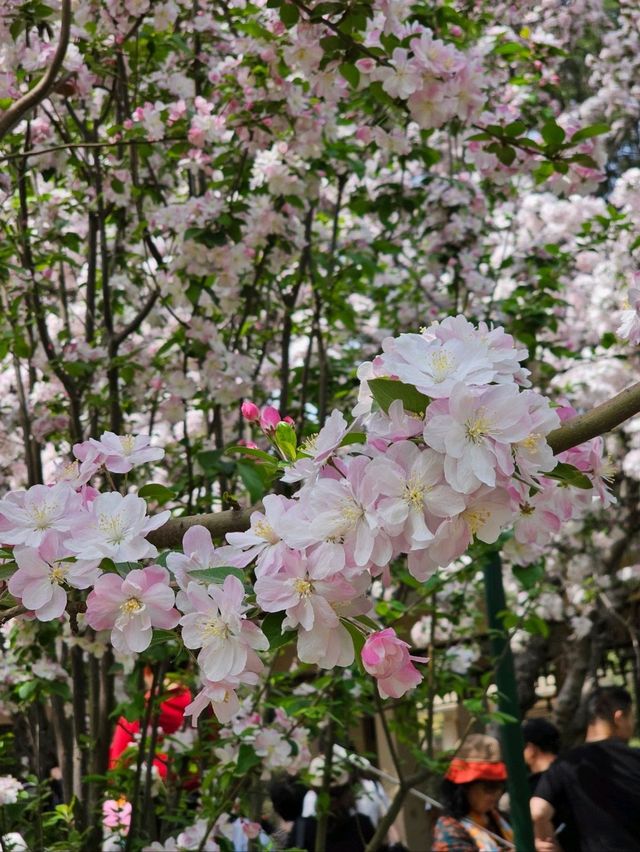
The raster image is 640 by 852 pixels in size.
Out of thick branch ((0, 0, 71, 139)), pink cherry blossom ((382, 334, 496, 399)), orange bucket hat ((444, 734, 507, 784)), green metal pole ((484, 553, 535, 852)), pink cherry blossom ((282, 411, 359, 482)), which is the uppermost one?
thick branch ((0, 0, 71, 139))

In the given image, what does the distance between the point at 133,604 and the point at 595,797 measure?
283 cm

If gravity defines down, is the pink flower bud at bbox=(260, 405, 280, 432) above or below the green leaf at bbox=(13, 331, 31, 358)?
above

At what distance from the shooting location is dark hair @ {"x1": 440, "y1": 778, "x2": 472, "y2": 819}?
407 centimetres

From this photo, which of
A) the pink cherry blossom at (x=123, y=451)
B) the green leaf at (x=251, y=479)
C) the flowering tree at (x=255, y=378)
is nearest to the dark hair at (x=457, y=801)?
the flowering tree at (x=255, y=378)

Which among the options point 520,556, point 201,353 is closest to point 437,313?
point 201,353

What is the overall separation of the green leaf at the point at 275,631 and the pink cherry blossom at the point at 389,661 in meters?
0.09

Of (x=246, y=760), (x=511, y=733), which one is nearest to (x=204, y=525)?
(x=246, y=760)

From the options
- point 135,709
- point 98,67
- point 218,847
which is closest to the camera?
point 218,847

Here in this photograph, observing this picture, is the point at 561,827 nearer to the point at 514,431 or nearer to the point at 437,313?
the point at 437,313

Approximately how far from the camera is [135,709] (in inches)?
117

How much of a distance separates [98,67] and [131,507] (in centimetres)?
249

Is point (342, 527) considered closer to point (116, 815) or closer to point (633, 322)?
point (633, 322)

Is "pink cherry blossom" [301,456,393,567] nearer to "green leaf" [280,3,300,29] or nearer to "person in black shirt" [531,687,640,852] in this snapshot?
"green leaf" [280,3,300,29]

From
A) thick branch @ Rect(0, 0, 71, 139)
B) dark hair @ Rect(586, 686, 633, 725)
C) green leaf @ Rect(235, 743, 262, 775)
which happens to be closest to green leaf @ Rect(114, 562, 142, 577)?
thick branch @ Rect(0, 0, 71, 139)
